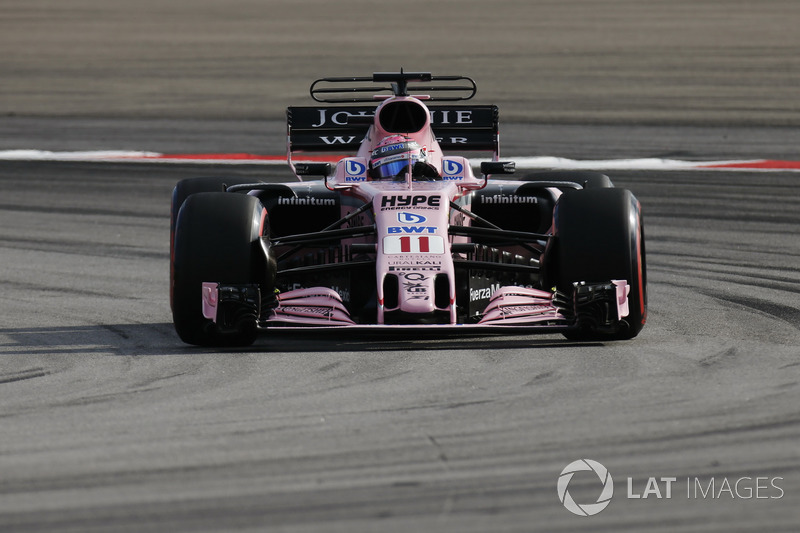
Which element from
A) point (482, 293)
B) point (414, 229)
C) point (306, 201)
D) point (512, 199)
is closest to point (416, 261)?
point (414, 229)

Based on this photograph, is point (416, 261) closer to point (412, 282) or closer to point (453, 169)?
point (412, 282)

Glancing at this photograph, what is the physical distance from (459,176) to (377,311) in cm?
206

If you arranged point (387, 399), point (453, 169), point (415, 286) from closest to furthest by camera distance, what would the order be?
1. point (387, 399)
2. point (415, 286)
3. point (453, 169)

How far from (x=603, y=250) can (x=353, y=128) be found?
12.6 feet

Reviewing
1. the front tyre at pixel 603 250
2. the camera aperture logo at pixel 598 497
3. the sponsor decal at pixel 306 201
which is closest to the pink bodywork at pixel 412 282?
the front tyre at pixel 603 250

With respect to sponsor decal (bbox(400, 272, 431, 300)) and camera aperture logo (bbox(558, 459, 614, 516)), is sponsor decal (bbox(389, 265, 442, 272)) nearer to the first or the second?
sponsor decal (bbox(400, 272, 431, 300))

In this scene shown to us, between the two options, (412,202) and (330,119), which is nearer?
(412,202)

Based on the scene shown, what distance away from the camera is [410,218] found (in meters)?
9.71

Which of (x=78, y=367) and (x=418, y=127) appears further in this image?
(x=418, y=127)

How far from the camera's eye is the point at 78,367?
8.78 metres

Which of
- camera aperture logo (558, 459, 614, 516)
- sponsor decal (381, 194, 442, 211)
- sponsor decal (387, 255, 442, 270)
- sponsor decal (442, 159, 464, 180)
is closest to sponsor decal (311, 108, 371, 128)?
sponsor decal (442, 159, 464, 180)

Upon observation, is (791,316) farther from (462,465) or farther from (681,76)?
(681,76)

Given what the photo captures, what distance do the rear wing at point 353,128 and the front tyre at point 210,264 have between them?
313 centimetres

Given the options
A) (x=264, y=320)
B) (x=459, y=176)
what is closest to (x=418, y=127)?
(x=459, y=176)
